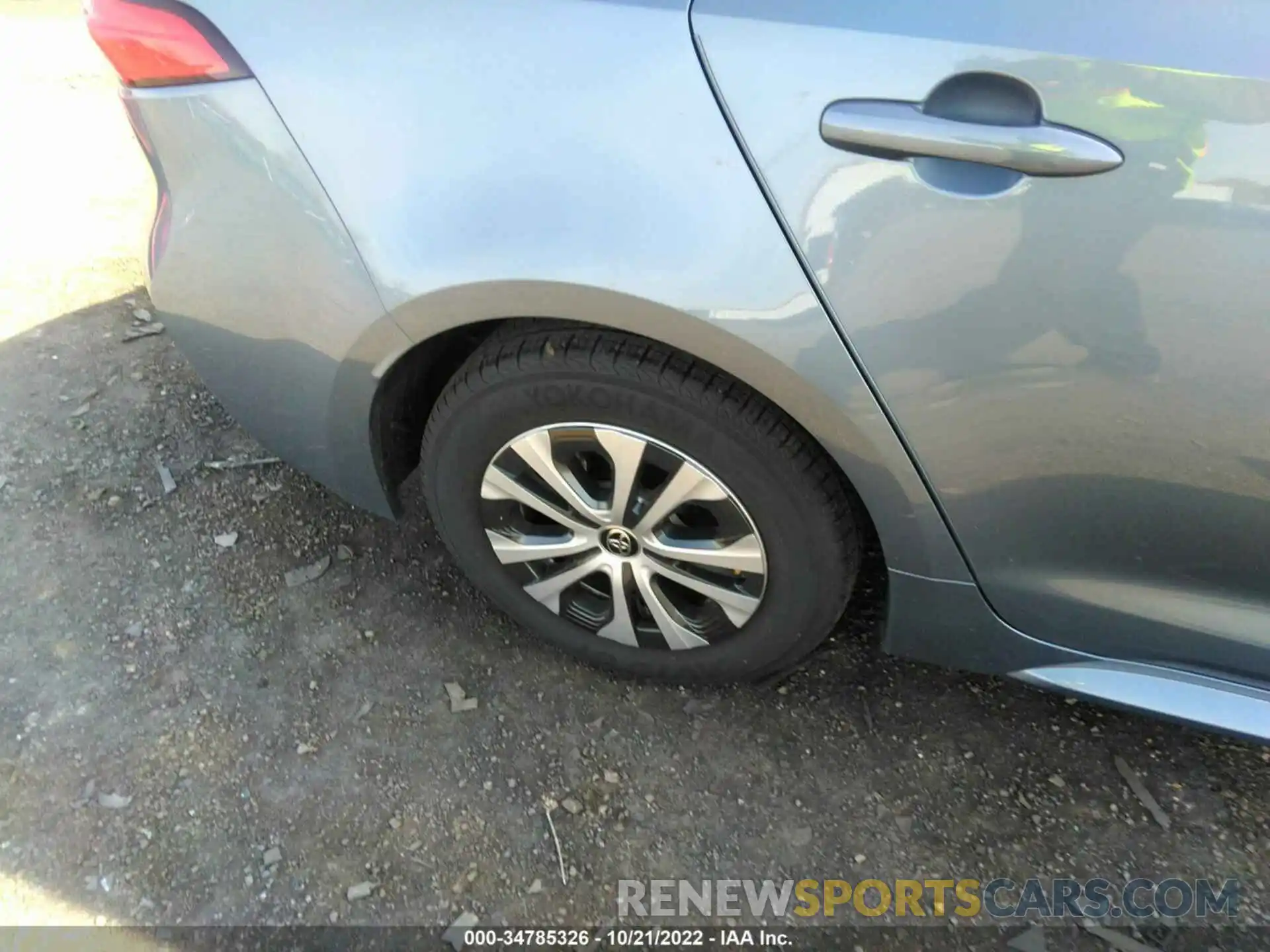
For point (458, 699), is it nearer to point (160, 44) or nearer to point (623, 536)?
point (623, 536)

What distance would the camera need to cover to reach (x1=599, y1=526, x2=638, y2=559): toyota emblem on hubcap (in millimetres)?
1711

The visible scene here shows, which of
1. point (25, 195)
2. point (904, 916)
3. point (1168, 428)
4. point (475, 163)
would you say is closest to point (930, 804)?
point (904, 916)

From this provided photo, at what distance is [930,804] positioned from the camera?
181cm

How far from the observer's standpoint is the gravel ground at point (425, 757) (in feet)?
5.66

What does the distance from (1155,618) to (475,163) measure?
1.23m

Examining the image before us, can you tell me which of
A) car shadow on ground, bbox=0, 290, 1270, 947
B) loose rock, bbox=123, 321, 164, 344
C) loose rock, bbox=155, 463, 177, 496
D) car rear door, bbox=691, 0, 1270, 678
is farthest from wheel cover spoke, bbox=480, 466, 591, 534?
loose rock, bbox=123, 321, 164, 344

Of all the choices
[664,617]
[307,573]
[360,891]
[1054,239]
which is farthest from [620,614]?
[1054,239]

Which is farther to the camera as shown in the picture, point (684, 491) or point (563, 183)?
point (684, 491)

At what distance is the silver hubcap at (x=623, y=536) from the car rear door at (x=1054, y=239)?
1.30ft

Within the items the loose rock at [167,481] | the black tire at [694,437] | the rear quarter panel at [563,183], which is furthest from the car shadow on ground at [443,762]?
the rear quarter panel at [563,183]

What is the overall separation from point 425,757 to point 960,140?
1.46 meters

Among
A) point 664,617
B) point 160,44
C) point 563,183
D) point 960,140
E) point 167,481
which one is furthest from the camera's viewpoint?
point 167,481

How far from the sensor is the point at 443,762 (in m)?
1.88

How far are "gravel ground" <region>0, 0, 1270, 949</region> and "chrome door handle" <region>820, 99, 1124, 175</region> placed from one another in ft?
3.75
